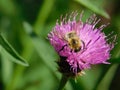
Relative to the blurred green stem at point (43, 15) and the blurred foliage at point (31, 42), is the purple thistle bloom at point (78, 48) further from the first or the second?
the blurred green stem at point (43, 15)

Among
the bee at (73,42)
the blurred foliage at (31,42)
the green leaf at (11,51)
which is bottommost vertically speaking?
the blurred foliage at (31,42)

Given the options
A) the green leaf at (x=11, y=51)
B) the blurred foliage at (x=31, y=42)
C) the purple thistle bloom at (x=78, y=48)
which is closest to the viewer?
the green leaf at (x=11, y=51)

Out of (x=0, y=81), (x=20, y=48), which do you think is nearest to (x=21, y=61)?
(x=0, y=81)

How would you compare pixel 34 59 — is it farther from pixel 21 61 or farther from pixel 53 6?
pixel 21 61

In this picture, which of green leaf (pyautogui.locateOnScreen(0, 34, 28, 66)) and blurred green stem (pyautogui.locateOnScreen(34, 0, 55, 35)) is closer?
green leaf (pyautogui.locateOnScreen(0, 34, 28, 66))

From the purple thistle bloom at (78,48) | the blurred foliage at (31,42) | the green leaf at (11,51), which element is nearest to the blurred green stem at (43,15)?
the blurred foliage at (31,42)

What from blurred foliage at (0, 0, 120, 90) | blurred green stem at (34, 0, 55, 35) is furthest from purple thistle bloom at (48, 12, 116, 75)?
blurred green stem at (34, 0, 55, 35)

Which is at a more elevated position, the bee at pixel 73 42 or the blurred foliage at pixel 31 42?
the bee at pixel 73 42

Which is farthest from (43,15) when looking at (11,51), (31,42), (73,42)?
(11,51)

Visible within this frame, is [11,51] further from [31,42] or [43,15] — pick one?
[43,15]

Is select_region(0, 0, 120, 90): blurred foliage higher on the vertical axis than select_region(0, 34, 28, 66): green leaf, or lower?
lower

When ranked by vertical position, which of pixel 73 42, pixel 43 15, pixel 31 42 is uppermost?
pixel 73 42

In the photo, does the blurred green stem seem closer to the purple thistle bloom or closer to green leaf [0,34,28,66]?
the purple thistle bloom
